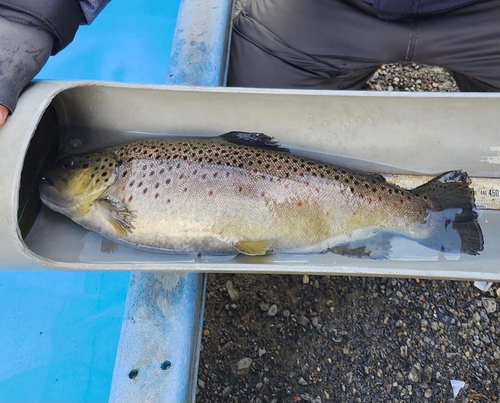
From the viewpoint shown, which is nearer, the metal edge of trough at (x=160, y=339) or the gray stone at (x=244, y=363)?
the metal edge of trough at (x=160, y=339)

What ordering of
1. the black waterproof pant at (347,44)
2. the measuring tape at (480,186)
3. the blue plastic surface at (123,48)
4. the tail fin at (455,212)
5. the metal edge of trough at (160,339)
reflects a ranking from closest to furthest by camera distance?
1. the metal edge of trough at (160,339)
2. the tail fin at (455,212)
3. the measuring tape at (480,186)
4. the black waterproof pant at (347,44)
5. the blue plastic surface at (123,48)

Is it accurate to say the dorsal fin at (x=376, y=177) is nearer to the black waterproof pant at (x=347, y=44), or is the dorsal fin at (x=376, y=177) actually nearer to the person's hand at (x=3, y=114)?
the black waterproof pant at (x=347, y=44)

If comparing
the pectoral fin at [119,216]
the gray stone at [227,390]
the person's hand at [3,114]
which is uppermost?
the person's hand at [3,114]

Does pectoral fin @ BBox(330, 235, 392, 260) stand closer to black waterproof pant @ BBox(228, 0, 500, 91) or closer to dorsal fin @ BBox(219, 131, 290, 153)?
dorsal fin @ BBox(219, 131, 290, 153)

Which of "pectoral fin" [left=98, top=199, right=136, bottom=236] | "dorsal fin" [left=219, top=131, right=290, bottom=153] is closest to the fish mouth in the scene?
"pectoral fin" [left=98, top=199, right=136, bottom=236]

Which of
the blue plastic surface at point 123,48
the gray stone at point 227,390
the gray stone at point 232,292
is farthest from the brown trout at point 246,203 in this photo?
the blue plastic surface at point 123,48

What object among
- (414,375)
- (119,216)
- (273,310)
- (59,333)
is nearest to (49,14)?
(119,216)

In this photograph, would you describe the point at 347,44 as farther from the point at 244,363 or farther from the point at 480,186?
the point at 244,363

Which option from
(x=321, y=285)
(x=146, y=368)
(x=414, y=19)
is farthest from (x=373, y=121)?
(x=146, y=368)

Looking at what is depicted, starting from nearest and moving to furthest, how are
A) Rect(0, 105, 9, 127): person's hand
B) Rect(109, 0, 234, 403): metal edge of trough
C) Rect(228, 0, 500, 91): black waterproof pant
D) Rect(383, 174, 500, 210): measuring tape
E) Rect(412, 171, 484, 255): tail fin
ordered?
Rect(0, 105, 9, 127): person's hand → Rect(109, 0, 234, 403): metal edge of trough → Rect(412, 171, 484, 255): tail fin → Rect(383, 174, 500, 210): measuring tape → Rect(228, 0, 500, 91): black waterproof pant
